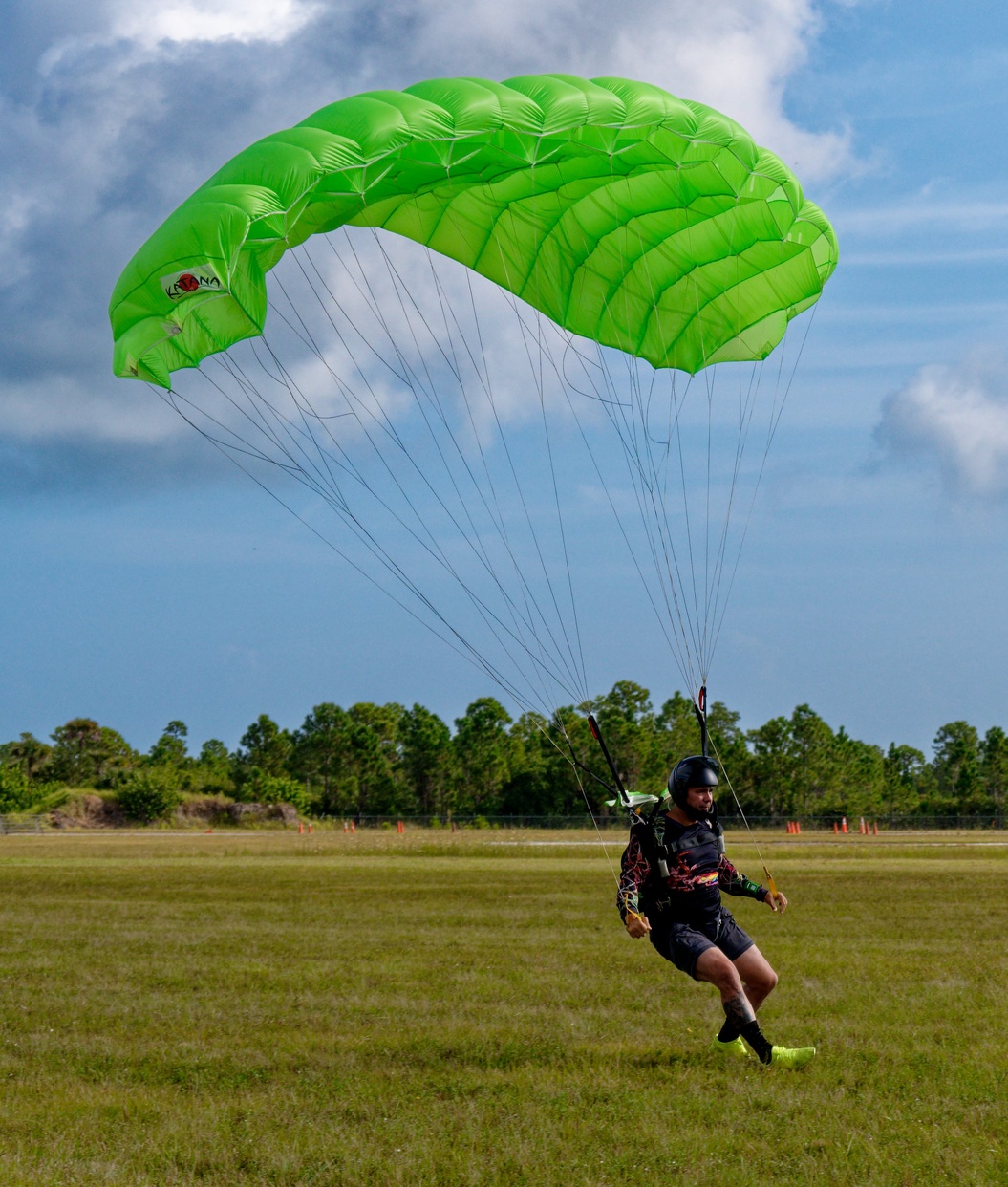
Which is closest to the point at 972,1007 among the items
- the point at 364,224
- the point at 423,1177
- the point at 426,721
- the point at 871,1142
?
the point at 871,1142

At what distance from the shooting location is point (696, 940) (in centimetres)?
768

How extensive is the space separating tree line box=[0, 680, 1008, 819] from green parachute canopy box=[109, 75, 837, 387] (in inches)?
2148

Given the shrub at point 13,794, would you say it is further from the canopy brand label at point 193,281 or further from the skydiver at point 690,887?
the skydiver at point 690,887

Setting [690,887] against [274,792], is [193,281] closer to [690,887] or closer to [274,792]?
[690,887]

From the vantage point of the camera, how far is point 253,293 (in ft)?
31.3

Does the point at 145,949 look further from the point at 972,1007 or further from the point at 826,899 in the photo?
the point at 826,899

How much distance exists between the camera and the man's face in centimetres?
797

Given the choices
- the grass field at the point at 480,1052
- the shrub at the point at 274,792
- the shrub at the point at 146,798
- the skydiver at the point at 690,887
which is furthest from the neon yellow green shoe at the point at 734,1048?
the shrub at the point at 274,792

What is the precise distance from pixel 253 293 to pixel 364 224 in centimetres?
199

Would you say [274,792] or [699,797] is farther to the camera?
[274,792]

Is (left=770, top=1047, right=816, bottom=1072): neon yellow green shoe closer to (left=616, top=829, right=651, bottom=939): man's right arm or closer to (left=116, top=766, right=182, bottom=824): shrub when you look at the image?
(left=616, top=829, right=651, bottom=939): man's right arm

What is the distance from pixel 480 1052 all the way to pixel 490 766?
252 feet

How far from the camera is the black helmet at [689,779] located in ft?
26.1

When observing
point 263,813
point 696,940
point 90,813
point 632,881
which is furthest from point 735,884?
point 90,813
